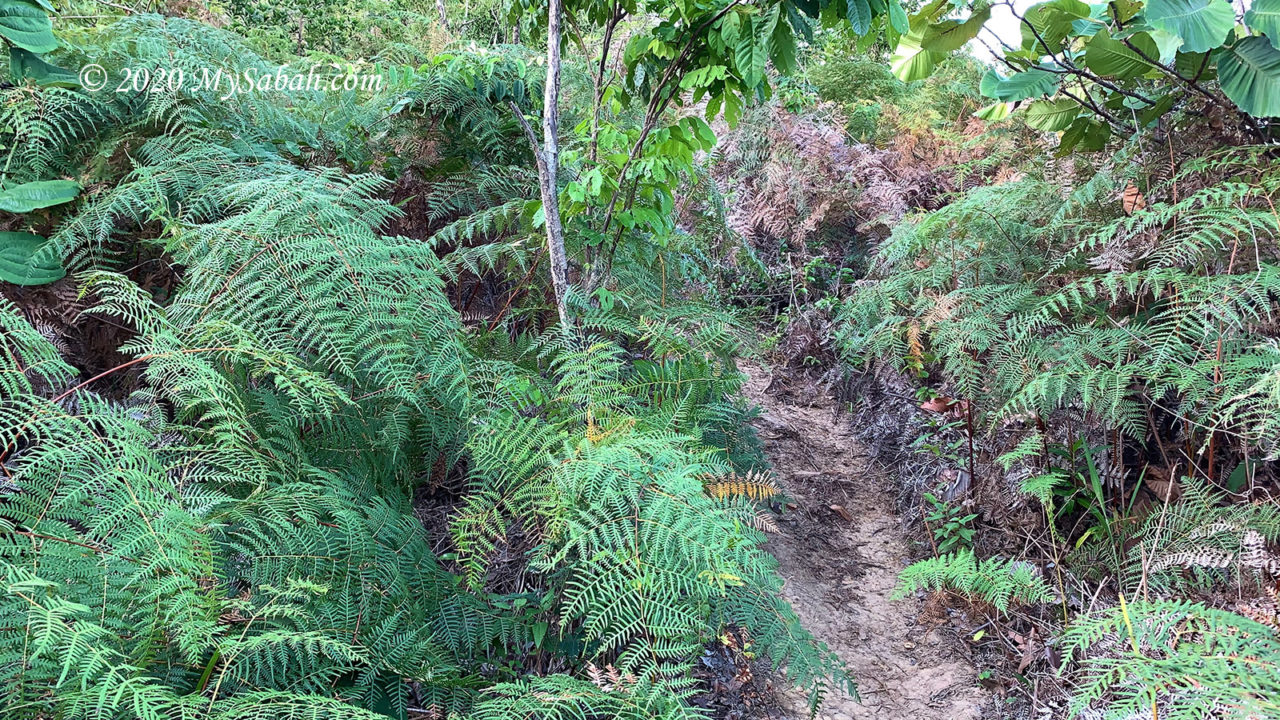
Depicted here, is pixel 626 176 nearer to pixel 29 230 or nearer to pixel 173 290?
pixel 173 290

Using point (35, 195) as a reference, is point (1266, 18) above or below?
above

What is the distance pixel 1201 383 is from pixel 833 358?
3.12 metres

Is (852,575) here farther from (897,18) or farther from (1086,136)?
(897,18)

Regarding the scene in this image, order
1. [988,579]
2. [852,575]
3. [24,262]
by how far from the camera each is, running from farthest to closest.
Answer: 1. [852,575]
2. [988,579]
3. [24,262]

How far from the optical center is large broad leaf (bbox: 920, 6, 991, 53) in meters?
3.27

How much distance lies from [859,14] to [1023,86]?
1.10m

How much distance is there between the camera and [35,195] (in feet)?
7.42

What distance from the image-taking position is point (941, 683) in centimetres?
283

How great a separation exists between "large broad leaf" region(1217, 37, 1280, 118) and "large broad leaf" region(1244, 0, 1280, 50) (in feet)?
0.14

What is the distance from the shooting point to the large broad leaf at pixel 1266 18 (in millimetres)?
2510

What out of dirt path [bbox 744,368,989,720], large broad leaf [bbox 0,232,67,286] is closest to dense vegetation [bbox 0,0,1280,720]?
Answer: large broad leaf [bbox 0,232,67,286]

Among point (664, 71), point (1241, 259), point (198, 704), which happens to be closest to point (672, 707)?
point (198, 704)

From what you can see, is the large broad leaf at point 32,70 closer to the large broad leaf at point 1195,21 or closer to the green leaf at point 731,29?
the green leaf at point 731,29

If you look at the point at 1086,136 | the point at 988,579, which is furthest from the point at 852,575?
the point at 1086,136
